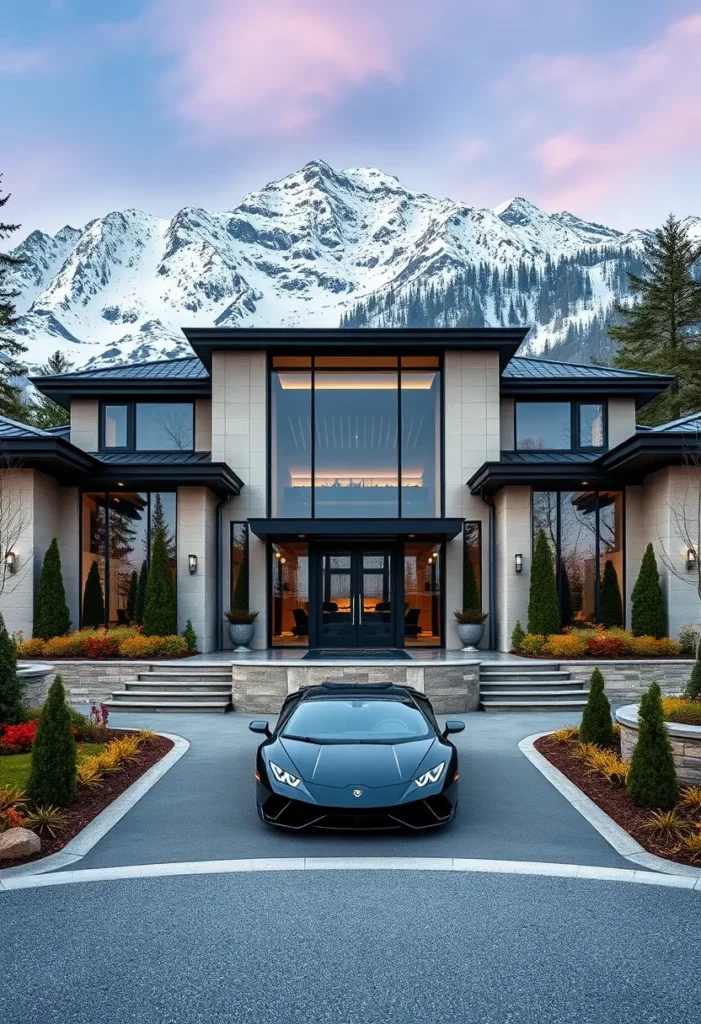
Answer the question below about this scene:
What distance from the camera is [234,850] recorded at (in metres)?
5.94

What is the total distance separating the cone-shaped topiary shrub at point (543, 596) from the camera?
16.4 meters

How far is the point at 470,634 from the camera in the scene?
17.6 m

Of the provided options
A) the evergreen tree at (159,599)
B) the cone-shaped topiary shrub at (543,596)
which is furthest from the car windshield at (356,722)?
the cone-shaped topiary shrub at (543,596)

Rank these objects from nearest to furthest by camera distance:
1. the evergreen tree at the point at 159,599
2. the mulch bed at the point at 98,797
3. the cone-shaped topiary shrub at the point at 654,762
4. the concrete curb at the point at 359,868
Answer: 1. the concrete curb at the point at 359,868
2. the mulch bed at the point at 98,797
3. the cone-shaped topiary shrub at the point at 654,762
4. the evergreen tree at the point at 159,599

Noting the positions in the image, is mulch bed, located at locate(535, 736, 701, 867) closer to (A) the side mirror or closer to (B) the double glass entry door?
(A) the side mirror

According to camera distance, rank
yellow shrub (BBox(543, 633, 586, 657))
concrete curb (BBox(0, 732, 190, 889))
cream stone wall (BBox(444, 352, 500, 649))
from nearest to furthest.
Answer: concrete curb (BBox(0, 732, 190, 889)) → yellow shrub (BBox(543, 633, 586, 657)) → cream stone wall (BBox(444, 352, 500, 649))

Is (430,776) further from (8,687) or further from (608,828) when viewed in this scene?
(8,687)

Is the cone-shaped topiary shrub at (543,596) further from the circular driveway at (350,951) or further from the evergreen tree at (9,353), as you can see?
the evergreen tree at (9,353)

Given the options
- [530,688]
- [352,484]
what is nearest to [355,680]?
[530,688]

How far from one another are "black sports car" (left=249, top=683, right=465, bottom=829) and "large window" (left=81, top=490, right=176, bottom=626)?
1096cm

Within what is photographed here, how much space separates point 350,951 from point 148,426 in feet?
55.6

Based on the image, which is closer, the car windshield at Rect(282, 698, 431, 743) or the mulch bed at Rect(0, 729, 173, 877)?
the mulch bed at Rect(0, 729, 173, 877)

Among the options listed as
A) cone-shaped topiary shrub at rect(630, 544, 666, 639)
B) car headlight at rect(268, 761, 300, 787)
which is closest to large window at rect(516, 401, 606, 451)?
cone-shaped topiary shrub at rect(630, 544, 666, 639)

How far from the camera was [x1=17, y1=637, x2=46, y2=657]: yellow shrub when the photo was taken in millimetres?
14859
